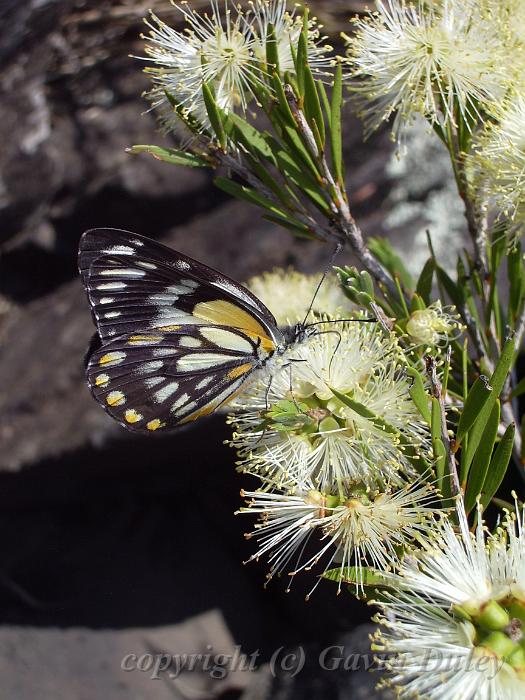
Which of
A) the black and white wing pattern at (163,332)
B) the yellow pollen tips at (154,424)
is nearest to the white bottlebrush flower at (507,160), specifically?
the black and white wing pattern at (163,332)

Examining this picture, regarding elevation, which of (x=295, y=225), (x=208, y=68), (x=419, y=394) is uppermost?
(x=208, y=68)

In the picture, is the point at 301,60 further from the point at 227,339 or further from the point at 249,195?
the point at 227,339

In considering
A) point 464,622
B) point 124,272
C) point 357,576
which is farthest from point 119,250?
point 464,622

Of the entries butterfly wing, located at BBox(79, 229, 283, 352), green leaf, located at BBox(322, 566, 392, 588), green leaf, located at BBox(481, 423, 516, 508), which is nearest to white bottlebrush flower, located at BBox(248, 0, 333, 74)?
butterfly wing, located at BBox(79, 229, 283, 352)

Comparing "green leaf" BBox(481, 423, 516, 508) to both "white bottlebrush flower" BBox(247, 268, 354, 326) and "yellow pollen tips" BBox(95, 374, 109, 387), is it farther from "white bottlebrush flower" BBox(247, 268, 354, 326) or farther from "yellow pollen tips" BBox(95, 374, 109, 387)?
"yellow pollen tips" BBox(95, 374, 109, 387)

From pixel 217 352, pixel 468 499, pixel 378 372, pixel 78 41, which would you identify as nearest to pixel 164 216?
pixel 78 41

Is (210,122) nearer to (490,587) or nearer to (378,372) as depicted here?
(378,372)
